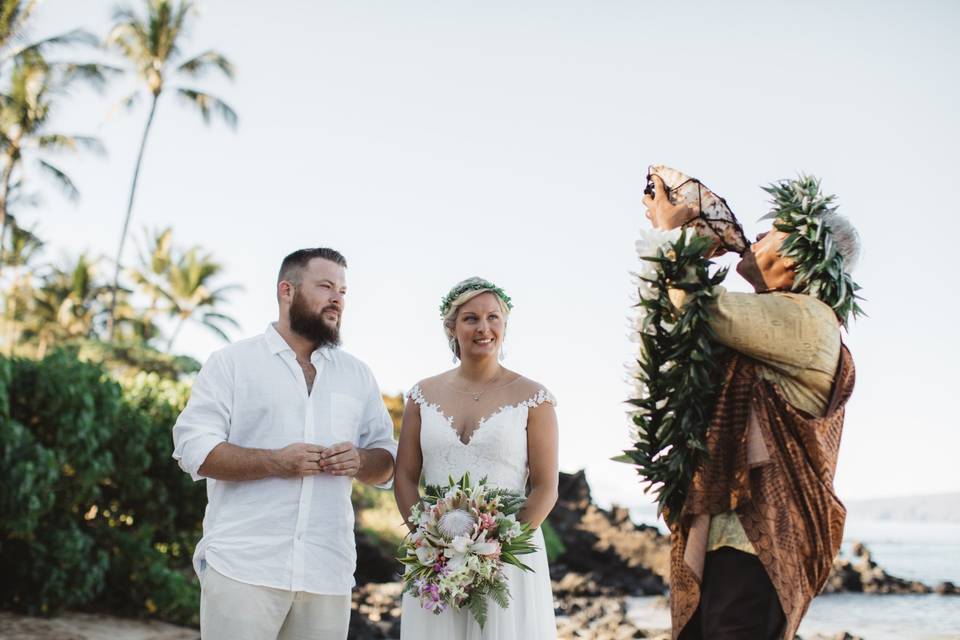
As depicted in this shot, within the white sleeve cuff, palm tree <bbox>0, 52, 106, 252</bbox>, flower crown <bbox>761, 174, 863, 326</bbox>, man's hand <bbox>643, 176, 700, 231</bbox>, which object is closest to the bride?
the white sleeve cuff

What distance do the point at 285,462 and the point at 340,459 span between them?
26cm

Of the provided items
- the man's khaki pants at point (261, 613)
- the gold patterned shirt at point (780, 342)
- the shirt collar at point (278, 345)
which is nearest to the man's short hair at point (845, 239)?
the gold patterned shirt at point (780, 342)

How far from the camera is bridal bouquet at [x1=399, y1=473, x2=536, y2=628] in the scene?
3822mm

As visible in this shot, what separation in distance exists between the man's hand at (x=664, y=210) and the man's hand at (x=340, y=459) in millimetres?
1853

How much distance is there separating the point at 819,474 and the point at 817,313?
0.58 metres

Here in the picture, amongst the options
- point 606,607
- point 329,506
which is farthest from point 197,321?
point 329,506

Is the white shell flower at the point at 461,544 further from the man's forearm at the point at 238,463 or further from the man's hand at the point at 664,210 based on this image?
the man's hand at the point at 664,210

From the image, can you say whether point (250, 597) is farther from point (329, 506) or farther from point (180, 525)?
point (180, 525)

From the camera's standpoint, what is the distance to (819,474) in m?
3.15

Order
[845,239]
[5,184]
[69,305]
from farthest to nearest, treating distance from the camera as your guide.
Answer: [69,305] → [5,184] → [845,239]

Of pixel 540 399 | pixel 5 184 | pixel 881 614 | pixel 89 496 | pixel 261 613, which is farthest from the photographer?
pixel 5 184

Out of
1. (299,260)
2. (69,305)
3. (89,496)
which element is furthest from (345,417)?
(69,305)

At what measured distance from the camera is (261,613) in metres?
4.14

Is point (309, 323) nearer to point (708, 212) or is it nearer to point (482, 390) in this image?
point (482, 390)
